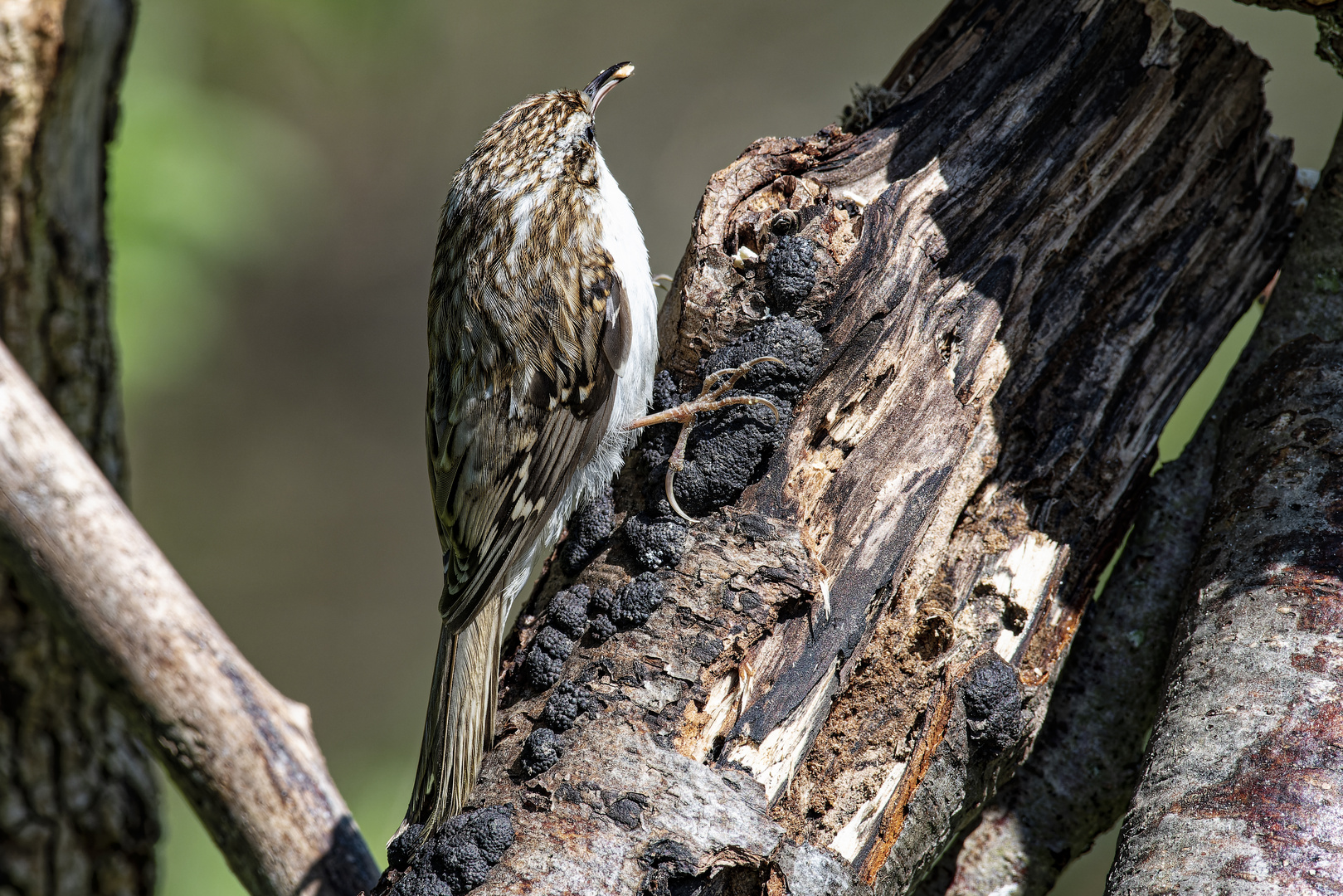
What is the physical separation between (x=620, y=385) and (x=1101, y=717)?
1.42 m

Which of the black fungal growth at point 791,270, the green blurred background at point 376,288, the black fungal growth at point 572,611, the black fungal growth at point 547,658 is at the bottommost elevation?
the black fungal growth at point 547,658

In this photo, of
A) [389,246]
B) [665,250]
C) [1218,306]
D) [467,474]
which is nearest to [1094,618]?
[1218,306]

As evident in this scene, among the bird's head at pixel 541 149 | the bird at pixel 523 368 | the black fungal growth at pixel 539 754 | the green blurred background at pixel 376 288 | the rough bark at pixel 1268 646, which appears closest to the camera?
the rough bark at pixel 1268 646

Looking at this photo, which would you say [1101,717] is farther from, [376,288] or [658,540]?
[376,288]

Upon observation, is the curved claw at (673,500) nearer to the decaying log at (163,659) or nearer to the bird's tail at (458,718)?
the bird's tail at (458,718)

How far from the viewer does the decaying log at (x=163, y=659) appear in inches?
88.4

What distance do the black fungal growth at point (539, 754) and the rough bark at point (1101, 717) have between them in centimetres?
110

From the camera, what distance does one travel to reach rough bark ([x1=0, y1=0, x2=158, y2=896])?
241cm

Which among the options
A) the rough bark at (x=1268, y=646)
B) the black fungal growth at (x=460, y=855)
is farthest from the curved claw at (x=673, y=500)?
the rough bark at (x=1268, y=646)

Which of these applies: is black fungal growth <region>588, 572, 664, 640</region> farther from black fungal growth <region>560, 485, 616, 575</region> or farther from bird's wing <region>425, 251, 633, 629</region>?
bird's wing <region>425, 251, 633, 629</region>

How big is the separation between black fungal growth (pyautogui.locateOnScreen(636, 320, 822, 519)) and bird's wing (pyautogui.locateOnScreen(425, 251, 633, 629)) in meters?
0.37

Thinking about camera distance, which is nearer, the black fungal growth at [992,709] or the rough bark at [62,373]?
the black fungal growth at [992,709]

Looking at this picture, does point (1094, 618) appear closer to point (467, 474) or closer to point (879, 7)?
point (467, 474)

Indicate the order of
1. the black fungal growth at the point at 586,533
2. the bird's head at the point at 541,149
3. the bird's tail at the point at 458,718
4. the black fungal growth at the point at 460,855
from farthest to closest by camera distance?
the bird's head at the point at 541,149 < the black fungal growth at the point at 586,533 < the bird's tail at the point at 458,718 < the black fungal growth at the point at 460,855
